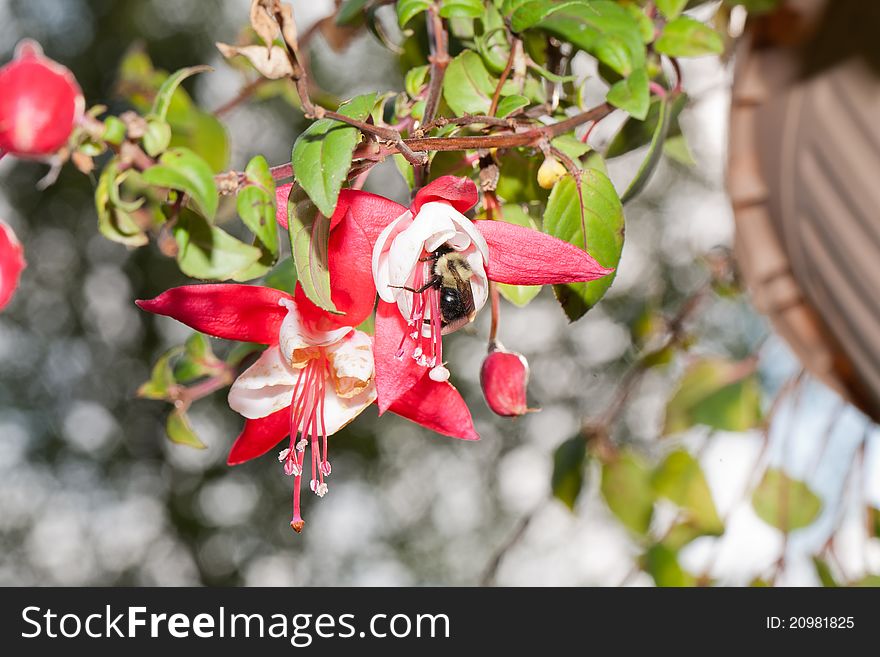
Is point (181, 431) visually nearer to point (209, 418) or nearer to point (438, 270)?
point (438, 270)

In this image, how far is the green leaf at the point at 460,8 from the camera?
309mm

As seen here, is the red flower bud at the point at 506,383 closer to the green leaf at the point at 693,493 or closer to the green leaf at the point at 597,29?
the green leaf at the point at 597,29

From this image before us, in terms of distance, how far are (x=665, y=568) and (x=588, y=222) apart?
39cm

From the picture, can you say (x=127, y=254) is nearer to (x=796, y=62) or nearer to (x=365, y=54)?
(x=365, y=54)

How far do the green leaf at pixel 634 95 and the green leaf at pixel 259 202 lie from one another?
0.45ft

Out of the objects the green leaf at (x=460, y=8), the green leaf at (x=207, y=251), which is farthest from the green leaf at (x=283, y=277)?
the green leaf at (x=460, y=8)

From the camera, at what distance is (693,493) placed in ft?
2.02

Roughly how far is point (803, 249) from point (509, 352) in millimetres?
213

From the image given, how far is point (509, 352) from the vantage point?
12.5 inches

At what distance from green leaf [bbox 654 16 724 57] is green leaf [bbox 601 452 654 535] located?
35 centimetres

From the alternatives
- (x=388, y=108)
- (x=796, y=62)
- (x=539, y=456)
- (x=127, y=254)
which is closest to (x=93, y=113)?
(x=388, y=108)

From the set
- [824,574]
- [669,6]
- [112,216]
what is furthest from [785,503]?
[112,216]

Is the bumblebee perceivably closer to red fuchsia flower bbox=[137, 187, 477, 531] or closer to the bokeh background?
red fuchsia flower bbox=[137, 187, 477, 531]

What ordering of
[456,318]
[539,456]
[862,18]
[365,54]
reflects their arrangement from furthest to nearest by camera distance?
[539,456] → [365,54] → [862,18] → [456,318]
